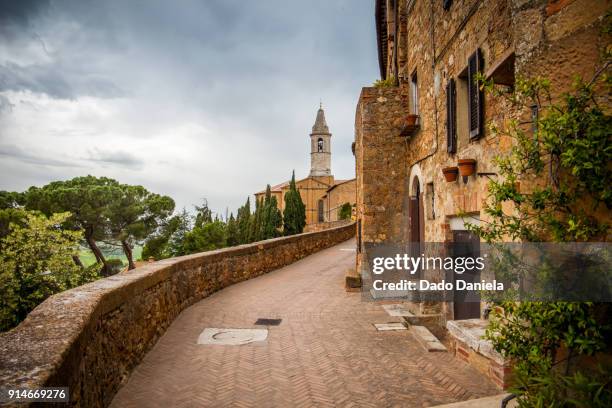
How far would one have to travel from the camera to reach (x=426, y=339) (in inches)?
233

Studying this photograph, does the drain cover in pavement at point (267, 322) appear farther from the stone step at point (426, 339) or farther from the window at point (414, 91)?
the window at point (414, 91)

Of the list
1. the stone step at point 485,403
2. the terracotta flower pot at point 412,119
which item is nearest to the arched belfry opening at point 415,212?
the terracotta flower pot at point 412,119

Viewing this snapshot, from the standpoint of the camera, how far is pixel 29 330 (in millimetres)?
3051

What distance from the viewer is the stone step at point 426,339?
222 inches

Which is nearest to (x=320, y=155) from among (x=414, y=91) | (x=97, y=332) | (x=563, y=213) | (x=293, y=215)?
(x=293, y=215)

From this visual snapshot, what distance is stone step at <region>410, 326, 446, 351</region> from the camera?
563cm

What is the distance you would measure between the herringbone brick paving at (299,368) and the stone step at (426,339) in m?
0.13

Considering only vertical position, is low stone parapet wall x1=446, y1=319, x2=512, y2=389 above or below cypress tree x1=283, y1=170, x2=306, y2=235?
below

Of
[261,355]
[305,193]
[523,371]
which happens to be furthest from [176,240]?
[523,371]

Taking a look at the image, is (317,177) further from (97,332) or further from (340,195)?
(97,332)

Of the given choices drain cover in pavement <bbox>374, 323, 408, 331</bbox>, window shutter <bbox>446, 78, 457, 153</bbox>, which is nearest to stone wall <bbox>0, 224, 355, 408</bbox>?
drain cover in pavement <bbox>374, 323, 408, 331</bbox>

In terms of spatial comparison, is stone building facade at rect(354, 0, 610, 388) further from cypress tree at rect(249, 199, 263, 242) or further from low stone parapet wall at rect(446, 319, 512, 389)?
cypress tree at rect(249, 199, 263, 242)

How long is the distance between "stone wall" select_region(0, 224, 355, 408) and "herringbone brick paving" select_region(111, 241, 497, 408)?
0.30 m

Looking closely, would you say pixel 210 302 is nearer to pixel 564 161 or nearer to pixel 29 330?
pixel 29 330
